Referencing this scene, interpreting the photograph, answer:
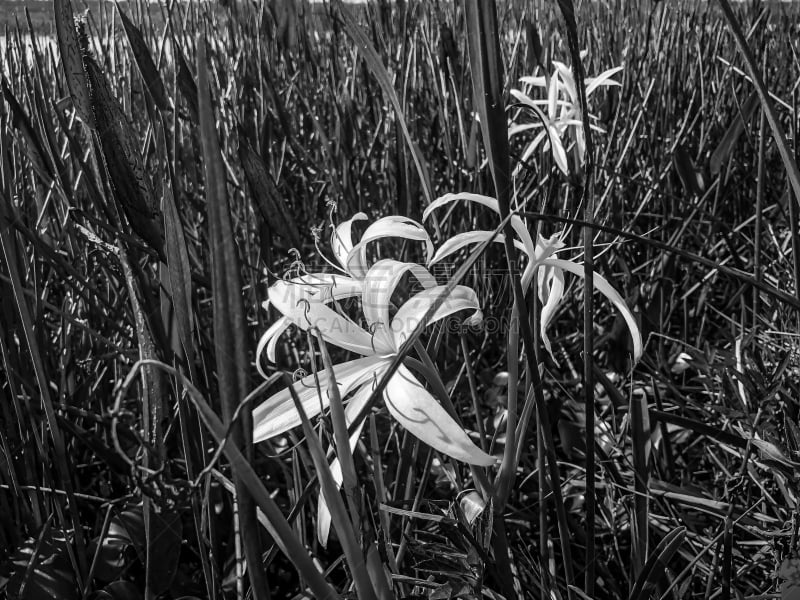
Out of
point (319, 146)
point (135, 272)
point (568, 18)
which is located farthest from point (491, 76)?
point (319, 146)

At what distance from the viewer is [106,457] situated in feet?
2.19

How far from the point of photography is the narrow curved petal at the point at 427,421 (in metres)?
0.36

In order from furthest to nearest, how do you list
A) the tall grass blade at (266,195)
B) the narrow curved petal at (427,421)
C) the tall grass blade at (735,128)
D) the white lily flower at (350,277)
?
the tall grass blade at (735,128) → the tall grass blade at (266,195) → the white lily flower at (350,277) → the narrow curved petal at (427,421)

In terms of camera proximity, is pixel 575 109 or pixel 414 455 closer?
pixel 414 455

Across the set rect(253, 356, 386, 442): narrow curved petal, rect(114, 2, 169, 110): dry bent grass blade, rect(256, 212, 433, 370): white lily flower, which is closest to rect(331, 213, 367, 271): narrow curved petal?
rect(256, 212, 433, 370): white lily flower

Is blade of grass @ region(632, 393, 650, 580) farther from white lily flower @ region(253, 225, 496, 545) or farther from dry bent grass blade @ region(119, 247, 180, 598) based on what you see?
dry bent grass blade @ region(119, 247, 180, 598)

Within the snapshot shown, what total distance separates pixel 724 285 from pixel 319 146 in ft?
2.96

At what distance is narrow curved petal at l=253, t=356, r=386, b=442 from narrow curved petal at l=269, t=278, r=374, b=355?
0.04 ft

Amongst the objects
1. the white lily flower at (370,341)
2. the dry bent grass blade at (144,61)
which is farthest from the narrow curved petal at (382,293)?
the dry bent grass blade at (144,61)

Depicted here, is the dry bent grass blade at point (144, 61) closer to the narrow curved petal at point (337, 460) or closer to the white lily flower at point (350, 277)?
the white lily flower at point (350, 277)

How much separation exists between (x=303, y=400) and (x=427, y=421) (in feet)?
0.31

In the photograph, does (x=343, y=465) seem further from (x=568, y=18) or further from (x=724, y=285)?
(x=724, y=285)

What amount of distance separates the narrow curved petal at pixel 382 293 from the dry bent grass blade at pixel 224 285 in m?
0.18

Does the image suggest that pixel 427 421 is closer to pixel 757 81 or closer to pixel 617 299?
pixel 617 299
